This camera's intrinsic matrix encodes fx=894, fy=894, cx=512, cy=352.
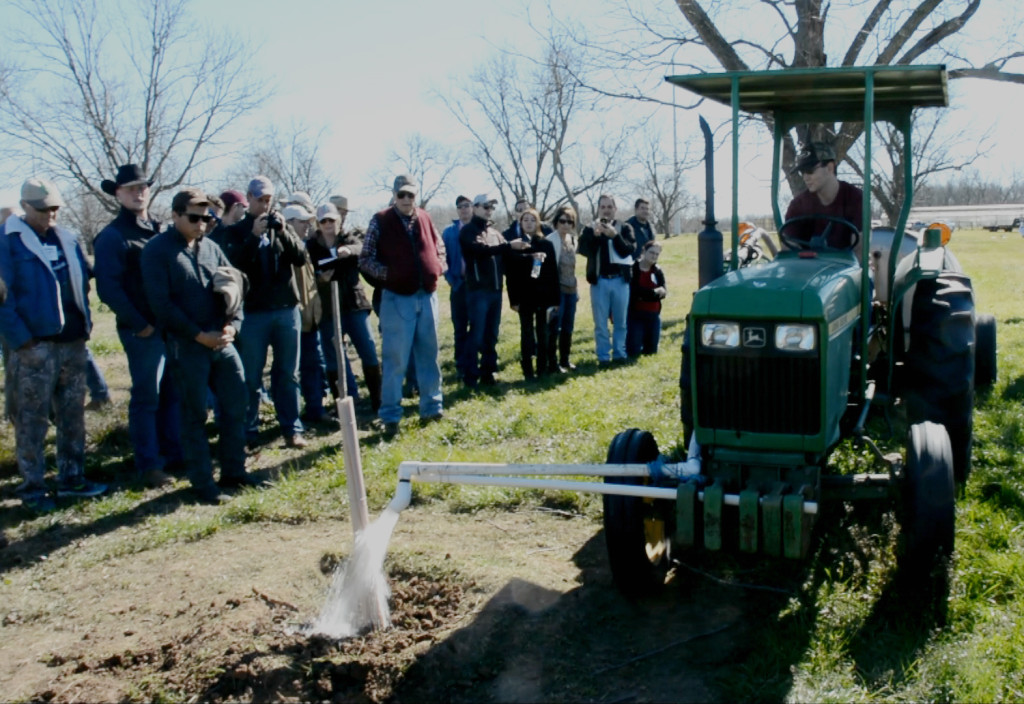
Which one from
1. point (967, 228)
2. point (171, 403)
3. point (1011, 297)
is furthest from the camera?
point (967, 228)

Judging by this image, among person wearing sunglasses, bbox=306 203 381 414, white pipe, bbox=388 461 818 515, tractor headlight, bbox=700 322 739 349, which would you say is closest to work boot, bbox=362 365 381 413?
person wearing sunglasses, bbox=306 203 381 414

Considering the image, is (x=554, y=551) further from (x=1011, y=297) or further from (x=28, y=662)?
(x=1011, y=297)

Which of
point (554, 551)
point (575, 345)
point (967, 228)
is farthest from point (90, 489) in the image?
point (967, 228)

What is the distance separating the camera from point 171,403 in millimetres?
6984

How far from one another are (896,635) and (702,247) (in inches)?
75.9

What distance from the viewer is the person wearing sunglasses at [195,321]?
594cm

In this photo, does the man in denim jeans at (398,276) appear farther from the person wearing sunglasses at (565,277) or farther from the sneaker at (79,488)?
the person wearing sunglasses at (565,277)

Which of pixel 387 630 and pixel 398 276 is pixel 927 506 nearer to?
pixel 387 630

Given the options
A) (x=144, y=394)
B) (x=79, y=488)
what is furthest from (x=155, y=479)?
(x=144, y=394)

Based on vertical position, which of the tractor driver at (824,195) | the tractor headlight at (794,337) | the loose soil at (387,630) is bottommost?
the loose soil at (387,630)

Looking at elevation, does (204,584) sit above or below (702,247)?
below

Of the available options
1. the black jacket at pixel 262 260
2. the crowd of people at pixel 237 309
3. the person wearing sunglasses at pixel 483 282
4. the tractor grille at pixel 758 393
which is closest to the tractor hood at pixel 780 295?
the tractor grille at pixel 758 393

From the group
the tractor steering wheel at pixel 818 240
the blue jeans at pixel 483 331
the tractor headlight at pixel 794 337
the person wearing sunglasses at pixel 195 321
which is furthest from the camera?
the blue jeans at pixel 483 331

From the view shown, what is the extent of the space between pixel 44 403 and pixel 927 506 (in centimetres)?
544
